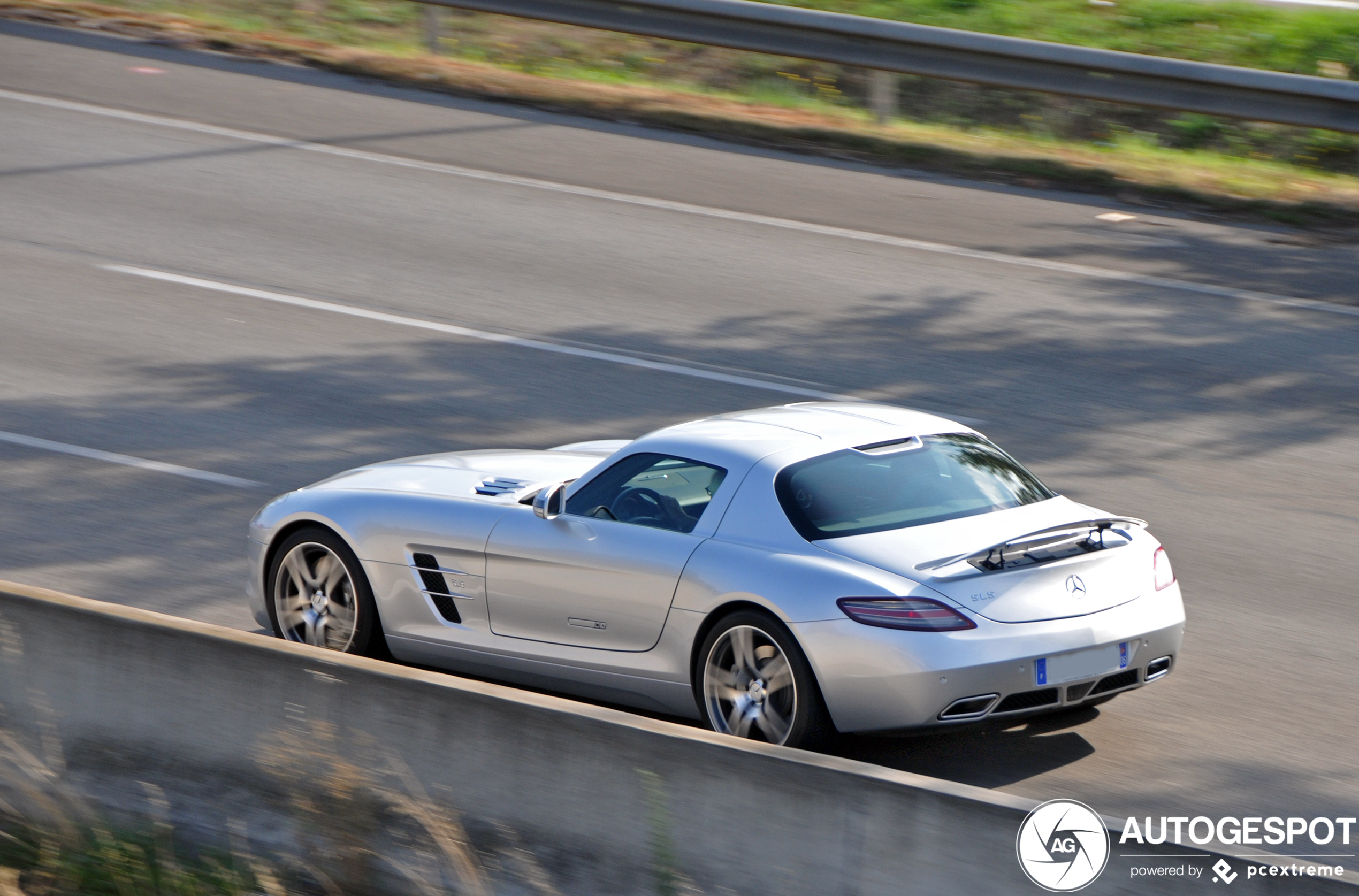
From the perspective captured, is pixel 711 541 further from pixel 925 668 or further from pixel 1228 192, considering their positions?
pixel 1228 192

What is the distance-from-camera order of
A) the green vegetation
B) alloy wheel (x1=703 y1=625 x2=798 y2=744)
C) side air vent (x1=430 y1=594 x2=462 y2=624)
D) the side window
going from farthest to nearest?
the green vegetation, side air vent (x1=430 y1=594 x2=462 y2=624), the side window, alloy wheel (x1=703 y1=625 x2=798 y2=744)

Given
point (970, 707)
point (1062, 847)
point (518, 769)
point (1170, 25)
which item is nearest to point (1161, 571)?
point (970, 707)

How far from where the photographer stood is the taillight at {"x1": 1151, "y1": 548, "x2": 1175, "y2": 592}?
5.98 metres

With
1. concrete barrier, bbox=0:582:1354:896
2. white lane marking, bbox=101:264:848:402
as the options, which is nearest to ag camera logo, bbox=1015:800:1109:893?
concrete barrier, bbox=0:582:1354:896

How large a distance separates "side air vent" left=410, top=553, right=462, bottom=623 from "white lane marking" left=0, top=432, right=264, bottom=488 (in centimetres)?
263

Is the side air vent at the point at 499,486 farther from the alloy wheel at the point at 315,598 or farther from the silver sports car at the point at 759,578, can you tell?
the alloy wheel at the point at 315,598

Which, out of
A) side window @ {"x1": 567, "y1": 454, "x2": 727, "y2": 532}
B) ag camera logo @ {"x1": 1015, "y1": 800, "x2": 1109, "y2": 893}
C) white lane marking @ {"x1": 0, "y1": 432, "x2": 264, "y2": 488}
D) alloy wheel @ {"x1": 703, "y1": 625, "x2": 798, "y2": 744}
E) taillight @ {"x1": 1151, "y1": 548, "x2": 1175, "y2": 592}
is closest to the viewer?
ag camera logo @ {"x1": 1015, "y1": 800, "x2": 1109, "y2": 893}

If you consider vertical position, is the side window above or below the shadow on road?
above

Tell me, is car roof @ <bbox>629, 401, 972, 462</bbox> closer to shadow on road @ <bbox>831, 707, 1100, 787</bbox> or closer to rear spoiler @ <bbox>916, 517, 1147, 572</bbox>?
rear spoiler @ <bbox>916, 517, 1147, 572</bbox>

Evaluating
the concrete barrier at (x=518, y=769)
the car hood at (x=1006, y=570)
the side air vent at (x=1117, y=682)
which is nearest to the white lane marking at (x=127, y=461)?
the concrete barrier at (x=518, y=769)

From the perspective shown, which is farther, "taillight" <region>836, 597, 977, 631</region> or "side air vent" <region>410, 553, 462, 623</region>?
"side air vent" <region>410, 553, 462, 623</region>

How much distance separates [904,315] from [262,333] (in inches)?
187

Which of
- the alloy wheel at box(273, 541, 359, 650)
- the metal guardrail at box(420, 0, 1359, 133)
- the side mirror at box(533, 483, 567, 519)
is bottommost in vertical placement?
the alloy wheel at box(273, 541, 359, 650)

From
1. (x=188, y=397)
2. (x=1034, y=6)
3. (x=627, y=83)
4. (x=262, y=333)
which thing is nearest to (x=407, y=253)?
(x=262, y=333)
